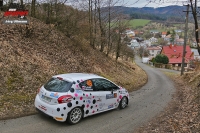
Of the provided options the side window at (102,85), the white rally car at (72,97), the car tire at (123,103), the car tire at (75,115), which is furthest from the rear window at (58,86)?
the car tire at (123,103)

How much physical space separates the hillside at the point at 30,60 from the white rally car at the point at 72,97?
1401 millimetres

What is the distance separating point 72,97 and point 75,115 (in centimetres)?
72

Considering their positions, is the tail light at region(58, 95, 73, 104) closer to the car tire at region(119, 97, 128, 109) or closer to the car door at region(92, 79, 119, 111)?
the car door at region(92, 79, 119, 111)

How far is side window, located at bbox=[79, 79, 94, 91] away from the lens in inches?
297

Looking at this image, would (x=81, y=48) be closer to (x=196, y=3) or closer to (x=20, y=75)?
(x=20, y=75)

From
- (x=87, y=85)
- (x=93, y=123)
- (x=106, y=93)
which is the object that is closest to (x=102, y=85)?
(x=106, y=93)

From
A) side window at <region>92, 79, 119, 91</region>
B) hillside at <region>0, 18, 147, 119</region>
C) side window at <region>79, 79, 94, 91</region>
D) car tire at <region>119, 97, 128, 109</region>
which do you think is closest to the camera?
side window at <region>79, 79, 94, 91</region>

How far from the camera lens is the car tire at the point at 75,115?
278 inches

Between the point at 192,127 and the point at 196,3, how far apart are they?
6.95m

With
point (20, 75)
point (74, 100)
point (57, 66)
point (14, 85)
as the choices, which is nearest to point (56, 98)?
point (74, 100)

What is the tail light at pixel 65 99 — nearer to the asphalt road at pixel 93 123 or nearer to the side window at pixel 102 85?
the asphalt road at pixel 93 123

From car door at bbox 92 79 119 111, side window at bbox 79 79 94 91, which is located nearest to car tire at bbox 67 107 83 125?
side window at bbox 79 79 94 91

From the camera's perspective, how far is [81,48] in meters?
17.3

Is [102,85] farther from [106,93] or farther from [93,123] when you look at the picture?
[93,123]
